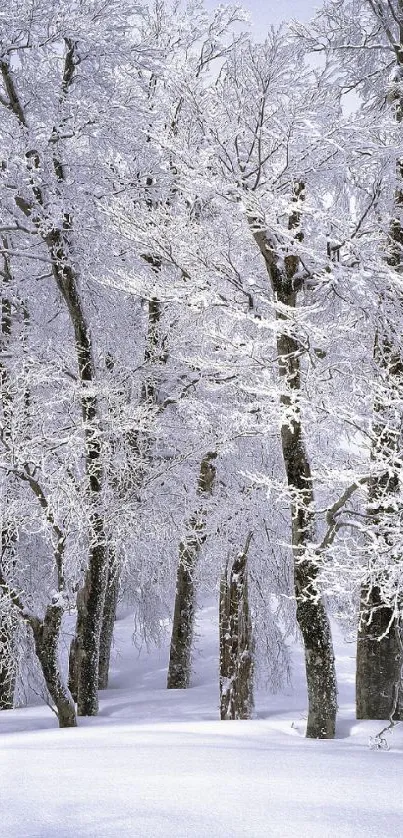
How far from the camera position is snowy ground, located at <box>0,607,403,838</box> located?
3.31 meters

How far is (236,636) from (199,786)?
7397mm

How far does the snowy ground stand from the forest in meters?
1.25

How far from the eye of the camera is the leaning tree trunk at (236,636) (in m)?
11.1

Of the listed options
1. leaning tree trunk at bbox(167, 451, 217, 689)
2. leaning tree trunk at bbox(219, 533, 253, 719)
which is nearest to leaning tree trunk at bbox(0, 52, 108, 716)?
leaning tree trunk at bbox(219, 533, 253, 719)

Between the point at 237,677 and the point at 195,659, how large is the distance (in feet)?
24.0

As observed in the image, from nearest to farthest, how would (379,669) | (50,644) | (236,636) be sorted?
(379,669), (50,644), (236,636)

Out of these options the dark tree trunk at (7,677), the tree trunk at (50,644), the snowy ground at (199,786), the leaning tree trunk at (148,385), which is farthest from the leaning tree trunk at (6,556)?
the snowy ground at (199,786)

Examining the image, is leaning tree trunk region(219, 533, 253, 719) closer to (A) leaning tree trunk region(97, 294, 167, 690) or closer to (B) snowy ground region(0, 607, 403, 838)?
(A) leaning tree trunk region(97, 294, 167, 690)

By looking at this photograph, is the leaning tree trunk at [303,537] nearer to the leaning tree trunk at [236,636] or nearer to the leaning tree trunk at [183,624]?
the leaning tree trunk at [236,636]

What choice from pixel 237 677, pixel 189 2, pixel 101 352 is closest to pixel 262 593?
pixel 237 677

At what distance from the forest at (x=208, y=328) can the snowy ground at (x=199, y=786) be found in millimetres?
1246

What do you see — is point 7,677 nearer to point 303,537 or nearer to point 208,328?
point 303,537

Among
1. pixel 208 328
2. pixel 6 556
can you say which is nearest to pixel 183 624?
pixel 6 556

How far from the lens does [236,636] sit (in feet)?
37.3
